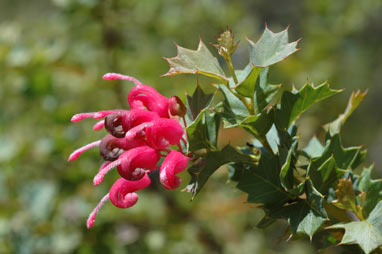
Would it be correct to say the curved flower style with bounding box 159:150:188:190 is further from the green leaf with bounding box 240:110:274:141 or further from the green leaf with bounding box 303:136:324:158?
the green leaf with bounding box 303:136:324:158

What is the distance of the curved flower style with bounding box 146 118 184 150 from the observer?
2.34 feet

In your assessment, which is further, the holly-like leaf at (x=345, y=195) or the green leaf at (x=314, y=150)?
the green leaf at (x=314, y=150)

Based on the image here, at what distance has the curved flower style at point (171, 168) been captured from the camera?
70cm

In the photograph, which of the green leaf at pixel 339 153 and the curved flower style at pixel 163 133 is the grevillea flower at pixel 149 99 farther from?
the green leaf at pixel 339 153

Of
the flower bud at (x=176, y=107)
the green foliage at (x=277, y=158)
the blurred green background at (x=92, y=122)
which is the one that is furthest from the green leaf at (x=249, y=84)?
the blurred green background at (x=92, y=122)

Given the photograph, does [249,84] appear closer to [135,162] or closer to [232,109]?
[232,109]

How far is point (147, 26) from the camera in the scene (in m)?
1.96

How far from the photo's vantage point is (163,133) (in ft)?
2.36

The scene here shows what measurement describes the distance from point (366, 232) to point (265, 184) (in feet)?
0.56

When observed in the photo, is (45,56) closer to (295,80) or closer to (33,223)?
(33,223)

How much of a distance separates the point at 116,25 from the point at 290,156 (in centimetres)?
124

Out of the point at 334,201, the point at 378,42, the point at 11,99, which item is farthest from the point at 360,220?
the point at 378,42

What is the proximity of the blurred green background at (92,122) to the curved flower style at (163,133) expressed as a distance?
0.81 meters

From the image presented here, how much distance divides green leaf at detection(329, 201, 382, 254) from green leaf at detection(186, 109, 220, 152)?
24 cm
